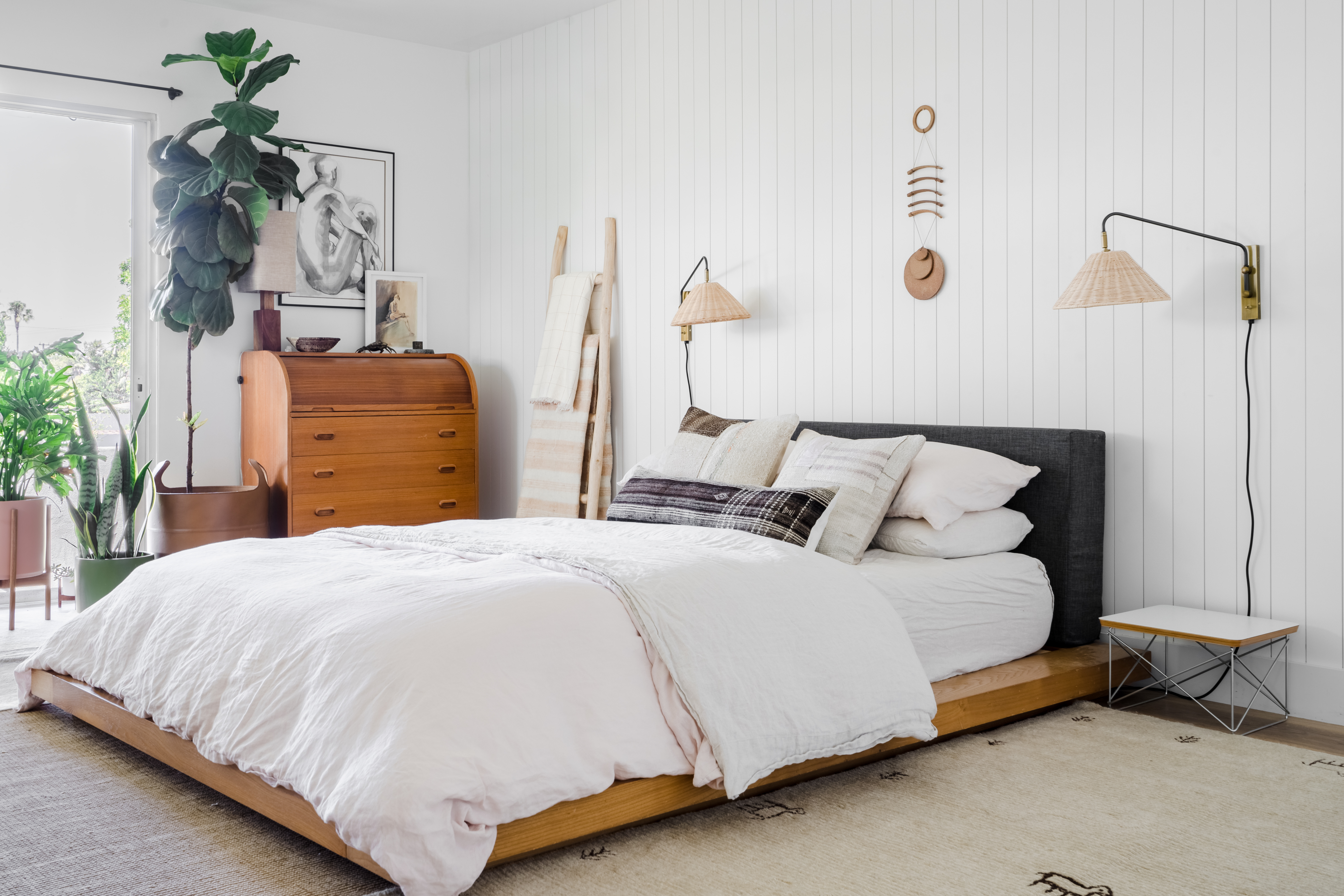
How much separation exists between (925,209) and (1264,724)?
1.91m

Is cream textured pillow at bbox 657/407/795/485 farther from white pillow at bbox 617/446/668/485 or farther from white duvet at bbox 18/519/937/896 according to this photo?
white duvet at bbox 18/519/937/896

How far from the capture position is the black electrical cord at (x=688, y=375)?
465cm

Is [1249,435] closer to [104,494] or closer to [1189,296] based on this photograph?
[1189,296]

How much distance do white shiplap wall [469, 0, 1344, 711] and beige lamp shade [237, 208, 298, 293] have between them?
124cm

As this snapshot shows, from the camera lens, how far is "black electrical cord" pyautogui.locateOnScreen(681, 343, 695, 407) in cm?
465

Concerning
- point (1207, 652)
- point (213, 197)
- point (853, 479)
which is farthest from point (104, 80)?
point (1207, 652)

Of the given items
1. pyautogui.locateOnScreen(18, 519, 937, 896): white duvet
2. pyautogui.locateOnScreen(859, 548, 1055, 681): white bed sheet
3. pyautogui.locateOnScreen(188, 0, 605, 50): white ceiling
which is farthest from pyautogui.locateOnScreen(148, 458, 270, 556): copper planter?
pyautogui.locateOnScreen(859, 548, 1055, 681): white bed sheet

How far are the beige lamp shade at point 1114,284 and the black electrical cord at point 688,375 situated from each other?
6.15 ft

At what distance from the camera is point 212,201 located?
4.73 metres

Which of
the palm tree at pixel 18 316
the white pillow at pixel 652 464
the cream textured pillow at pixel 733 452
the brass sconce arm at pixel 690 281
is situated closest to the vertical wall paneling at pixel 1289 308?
the cream textured pillow at pixel 733 452

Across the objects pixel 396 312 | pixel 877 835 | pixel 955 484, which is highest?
pixel 396 312

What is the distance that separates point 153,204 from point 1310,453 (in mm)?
4529

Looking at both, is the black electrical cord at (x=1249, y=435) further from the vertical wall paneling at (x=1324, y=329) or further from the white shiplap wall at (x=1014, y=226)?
the vertical wall paneling at (x=1324, y=329)

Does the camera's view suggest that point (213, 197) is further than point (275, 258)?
No
